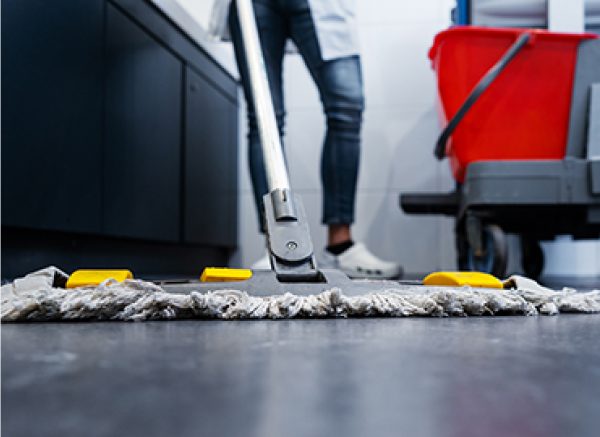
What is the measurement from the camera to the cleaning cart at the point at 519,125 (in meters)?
1.29

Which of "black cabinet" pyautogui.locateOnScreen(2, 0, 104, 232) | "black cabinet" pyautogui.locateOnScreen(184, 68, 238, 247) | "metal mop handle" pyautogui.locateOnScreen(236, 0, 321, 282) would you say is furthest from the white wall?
"metal mop handle" pyautogui.locateOnScreen(236, 0, 321, 282)

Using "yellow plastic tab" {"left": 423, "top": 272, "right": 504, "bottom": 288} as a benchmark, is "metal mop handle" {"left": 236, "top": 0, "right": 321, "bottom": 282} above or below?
above

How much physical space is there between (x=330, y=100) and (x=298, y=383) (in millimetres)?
1271

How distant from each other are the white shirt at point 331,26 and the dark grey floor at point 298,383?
111 centimetres

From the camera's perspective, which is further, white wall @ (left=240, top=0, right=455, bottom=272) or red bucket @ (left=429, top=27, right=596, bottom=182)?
white wall @ (left=240, top=0, right=455, bottom=272)

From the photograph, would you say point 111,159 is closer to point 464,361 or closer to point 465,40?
point 465,40

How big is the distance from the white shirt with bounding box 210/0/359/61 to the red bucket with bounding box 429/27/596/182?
0.65 ft

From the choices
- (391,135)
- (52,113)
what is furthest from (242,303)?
(391,135)

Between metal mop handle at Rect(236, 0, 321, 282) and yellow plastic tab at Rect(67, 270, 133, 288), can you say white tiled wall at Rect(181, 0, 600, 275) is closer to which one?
metal mop handle at Rect(236, 0, 321, 282)

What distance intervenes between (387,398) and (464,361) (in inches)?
3.5

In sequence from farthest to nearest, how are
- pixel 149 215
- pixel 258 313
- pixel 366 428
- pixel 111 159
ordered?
pixel 149 215, pixel 111 159, pixel 258 313, pixel 366 428

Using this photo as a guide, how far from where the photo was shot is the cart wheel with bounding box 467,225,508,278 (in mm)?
1342

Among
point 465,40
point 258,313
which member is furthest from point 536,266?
point 258,313

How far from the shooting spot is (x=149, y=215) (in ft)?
5.42
